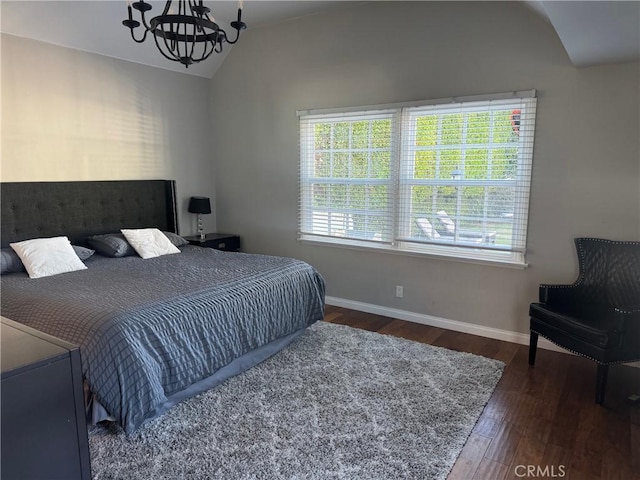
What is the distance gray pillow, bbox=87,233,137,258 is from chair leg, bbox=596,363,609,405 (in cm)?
369

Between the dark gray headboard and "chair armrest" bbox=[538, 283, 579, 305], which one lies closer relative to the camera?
"chair armrest" bbox=[538, 283, 579, 305]

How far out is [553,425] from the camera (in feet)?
7.88

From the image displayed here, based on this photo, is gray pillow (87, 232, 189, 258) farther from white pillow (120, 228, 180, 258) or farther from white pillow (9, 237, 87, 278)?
white pillow (9, 237, 87, 278)

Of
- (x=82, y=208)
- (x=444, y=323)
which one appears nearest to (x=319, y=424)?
(x=444, y=323)

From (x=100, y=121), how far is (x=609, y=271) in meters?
4.49

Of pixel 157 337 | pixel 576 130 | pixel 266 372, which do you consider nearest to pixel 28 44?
pixel 157 337

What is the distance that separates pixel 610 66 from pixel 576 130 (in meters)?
0.46

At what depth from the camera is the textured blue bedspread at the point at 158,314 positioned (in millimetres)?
2154

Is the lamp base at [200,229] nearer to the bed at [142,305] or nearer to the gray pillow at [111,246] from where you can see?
the bed at [142,305]

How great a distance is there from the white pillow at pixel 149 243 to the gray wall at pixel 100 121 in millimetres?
698

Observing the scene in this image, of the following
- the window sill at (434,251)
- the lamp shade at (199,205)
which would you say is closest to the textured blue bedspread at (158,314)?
the window sill at (434,251)

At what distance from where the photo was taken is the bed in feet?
7.12

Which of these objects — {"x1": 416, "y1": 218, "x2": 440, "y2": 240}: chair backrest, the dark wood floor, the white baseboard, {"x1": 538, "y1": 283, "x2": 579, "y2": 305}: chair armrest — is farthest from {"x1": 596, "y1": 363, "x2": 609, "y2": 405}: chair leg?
{"x1": 416, "y1": 218, "x2": 440, "y2": 240}: chair backrest

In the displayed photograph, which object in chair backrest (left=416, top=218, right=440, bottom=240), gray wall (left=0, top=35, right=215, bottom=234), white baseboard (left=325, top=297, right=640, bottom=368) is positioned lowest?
white baseboard (left=325, top=297, right=640, bottom=368)
